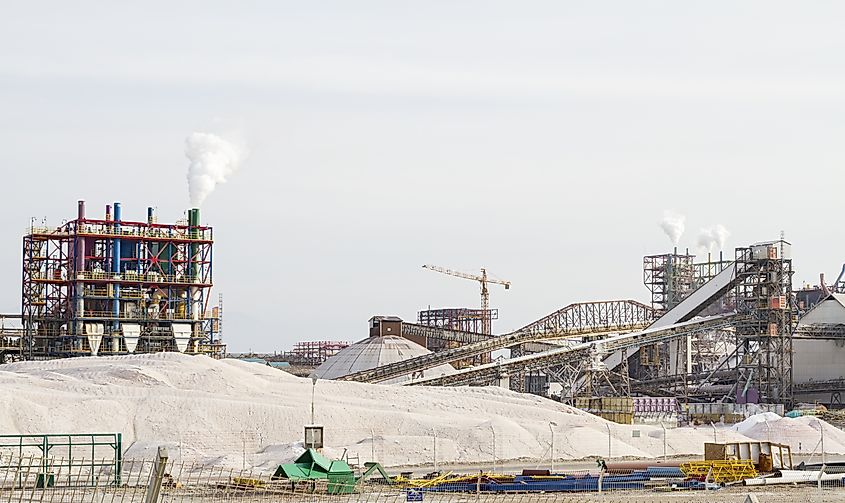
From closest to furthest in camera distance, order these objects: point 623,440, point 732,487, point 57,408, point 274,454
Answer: point 732,487, point 274,454, point 57,408, point 623,440

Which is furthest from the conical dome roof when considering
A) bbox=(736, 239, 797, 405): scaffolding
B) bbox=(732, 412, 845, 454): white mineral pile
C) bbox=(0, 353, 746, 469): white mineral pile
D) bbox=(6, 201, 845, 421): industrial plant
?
bbox=(732, 412, 845, 454): white mineral pile

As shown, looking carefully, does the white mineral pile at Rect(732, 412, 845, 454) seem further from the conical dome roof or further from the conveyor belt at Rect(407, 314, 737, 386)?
the conical dome roof

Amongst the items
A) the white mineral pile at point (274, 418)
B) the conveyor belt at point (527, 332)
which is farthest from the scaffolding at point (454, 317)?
the white mineral pile at point (274, 418)

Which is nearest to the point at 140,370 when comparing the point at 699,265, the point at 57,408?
the point at 57,408

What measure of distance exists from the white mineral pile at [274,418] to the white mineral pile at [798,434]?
1.61m

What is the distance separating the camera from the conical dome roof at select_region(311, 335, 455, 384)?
350 ft

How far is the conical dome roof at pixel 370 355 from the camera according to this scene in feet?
350

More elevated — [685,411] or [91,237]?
[91,237]

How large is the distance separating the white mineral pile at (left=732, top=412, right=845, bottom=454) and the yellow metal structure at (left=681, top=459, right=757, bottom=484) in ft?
64.4

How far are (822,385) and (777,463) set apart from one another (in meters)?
52.2

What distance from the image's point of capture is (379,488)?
3538cm

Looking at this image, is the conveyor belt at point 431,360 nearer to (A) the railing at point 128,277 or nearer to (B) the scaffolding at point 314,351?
(A) the railing at point 128,277

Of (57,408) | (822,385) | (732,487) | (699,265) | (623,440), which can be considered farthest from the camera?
(699,265)

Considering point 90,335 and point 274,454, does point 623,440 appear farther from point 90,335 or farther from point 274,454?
point 90,335
